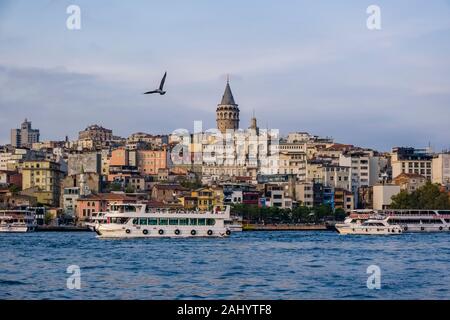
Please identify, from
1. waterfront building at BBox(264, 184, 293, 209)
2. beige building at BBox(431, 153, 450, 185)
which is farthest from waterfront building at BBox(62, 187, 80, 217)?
beige building at BBox(431, 153, 450, 185)

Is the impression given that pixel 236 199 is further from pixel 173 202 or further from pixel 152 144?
pixel 152 144

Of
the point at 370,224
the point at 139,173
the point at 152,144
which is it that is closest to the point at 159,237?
the point at 370,224

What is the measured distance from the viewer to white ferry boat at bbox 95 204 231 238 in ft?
103

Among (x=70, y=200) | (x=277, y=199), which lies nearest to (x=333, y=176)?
(x=277, y=199)

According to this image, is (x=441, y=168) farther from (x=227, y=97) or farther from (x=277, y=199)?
(x=227, y=97)

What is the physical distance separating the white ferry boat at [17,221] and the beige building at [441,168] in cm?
2439

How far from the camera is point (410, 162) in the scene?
62062 millimetres

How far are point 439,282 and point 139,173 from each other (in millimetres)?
45974

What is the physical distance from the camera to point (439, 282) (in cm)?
1530

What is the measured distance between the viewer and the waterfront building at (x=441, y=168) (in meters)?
60.3

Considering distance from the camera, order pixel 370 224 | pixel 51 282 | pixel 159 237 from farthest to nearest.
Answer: pixel 370 224 < pixel 159 237 < pixel 51 282

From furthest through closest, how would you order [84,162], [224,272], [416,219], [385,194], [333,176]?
[84,162] → [333,176] → [385,194] → [416,219] → [224,272]

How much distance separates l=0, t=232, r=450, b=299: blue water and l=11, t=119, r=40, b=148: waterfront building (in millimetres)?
67427

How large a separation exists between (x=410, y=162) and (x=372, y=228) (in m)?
25.3
